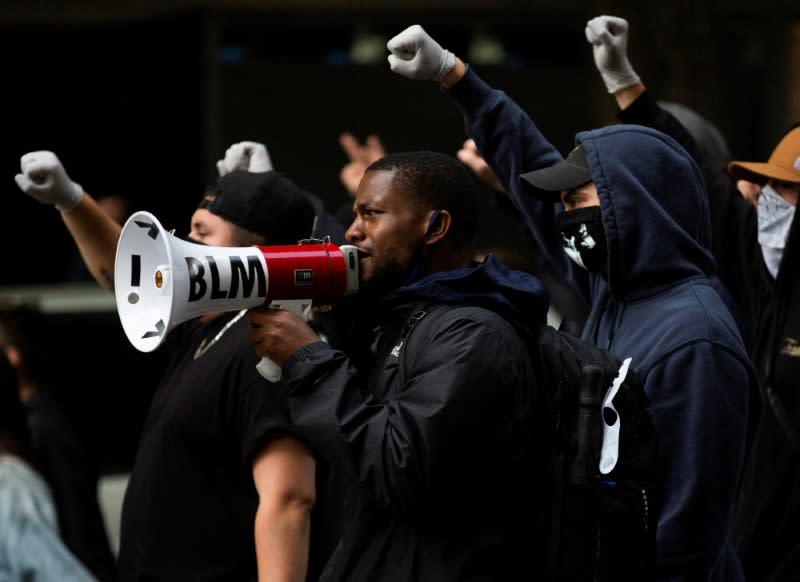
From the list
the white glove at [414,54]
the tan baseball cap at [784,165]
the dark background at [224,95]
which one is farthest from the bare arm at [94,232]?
the dark background at [224,95]

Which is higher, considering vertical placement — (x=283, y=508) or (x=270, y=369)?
Answer: (x=270, y=369)

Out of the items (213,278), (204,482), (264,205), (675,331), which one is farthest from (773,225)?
(213,278)

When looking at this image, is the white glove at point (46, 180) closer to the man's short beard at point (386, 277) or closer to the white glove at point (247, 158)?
the white glove at point (247, 158)

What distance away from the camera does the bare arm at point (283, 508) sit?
3785mm

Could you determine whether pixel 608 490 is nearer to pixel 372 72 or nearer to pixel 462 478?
pixel 462 478

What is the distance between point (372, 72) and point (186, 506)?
618cm

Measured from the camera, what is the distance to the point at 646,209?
3.68 m

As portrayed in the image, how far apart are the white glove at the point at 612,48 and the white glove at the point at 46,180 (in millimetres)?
1659

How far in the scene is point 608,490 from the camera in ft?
10.0

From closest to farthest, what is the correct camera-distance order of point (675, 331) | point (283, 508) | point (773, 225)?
point (675, 331), point (283, 508), point (773, 225)

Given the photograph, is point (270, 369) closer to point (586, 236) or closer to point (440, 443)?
point (440, 443)

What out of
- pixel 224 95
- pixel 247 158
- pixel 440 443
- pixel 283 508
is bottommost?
pixel 283 508

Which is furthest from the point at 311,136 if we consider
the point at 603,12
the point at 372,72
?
the point at 603,12

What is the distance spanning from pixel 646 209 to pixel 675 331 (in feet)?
1.08
